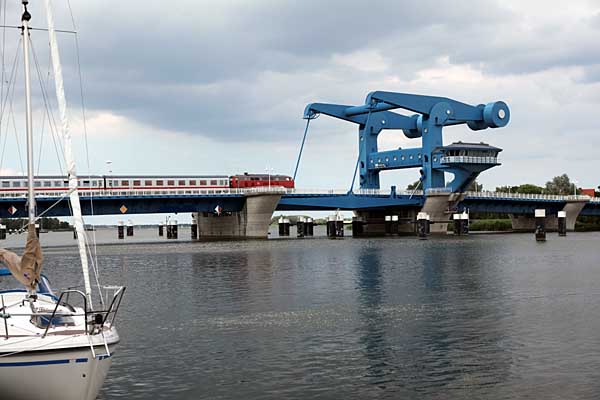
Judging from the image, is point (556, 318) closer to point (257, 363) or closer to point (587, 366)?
point (587, 366)

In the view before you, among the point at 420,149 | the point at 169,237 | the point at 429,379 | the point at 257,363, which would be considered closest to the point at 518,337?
the point at 429,379

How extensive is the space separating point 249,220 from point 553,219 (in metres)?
68.1

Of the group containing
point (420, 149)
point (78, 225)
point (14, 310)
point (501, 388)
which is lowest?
point (501, 388)

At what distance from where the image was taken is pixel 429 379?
67.0 ft

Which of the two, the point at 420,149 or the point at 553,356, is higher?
the point at 420,149

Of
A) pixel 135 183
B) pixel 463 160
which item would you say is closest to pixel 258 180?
pixel 135 183

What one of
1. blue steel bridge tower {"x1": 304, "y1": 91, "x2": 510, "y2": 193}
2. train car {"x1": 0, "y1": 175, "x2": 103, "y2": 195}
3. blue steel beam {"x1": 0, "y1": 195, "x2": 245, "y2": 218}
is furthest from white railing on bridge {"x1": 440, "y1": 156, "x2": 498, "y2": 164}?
train car {"x1": 0, "y1": 175, "x2": 103, "y2": 195}

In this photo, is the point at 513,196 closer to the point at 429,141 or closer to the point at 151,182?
the point at 429,141

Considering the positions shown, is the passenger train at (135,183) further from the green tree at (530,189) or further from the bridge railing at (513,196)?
the green tree at (530,189)

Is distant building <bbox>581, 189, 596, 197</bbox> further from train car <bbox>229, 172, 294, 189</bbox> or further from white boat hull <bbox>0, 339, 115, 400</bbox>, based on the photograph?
white boat hull <bbox>0, 339, 115, 400</bbox>

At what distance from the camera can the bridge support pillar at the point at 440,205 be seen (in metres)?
123

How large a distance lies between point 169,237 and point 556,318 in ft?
404

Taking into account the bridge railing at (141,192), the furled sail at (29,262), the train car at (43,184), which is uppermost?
the train car at (43,184)

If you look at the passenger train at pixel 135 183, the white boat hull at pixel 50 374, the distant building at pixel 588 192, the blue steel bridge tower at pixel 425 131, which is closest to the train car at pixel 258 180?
the passenger train at pixel 135 183
